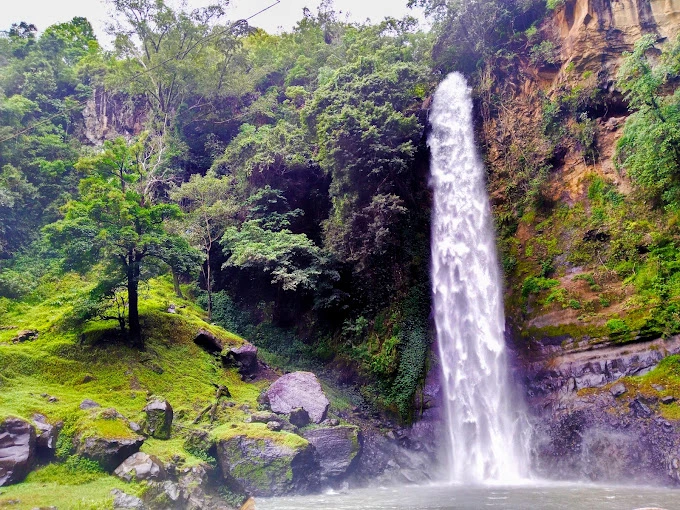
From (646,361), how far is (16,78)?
34.1 meters

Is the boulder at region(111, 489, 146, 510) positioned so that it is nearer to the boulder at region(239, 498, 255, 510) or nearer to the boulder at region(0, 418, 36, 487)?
the boulder at region(0, 418, 36, 487)

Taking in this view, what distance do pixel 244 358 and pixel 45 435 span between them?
6.58 metres

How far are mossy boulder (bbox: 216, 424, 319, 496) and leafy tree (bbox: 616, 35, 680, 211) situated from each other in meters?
11.5

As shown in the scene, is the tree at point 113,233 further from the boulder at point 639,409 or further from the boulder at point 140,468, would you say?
the boulder at point 639,409

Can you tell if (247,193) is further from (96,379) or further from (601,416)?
(601,416)

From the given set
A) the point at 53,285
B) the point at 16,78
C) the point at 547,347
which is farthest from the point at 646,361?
the point at 16,78

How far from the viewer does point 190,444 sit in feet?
33.6

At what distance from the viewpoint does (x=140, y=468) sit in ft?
28.0

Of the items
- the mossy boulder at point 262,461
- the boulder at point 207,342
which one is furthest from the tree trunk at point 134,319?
the mossy boulder at point 262,461

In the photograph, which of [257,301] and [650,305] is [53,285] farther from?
[650,305]

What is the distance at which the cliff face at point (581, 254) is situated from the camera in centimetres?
1205

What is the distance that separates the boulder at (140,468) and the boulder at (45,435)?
134 centimetres

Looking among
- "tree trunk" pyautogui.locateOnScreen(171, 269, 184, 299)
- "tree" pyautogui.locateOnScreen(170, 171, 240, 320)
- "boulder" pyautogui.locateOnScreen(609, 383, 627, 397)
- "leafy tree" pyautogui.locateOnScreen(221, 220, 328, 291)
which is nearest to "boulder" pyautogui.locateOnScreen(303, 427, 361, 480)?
"leafy tree" pyautogui.locateOnScreen(221, 220, 328, 291)

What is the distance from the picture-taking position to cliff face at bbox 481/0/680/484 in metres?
12.0
